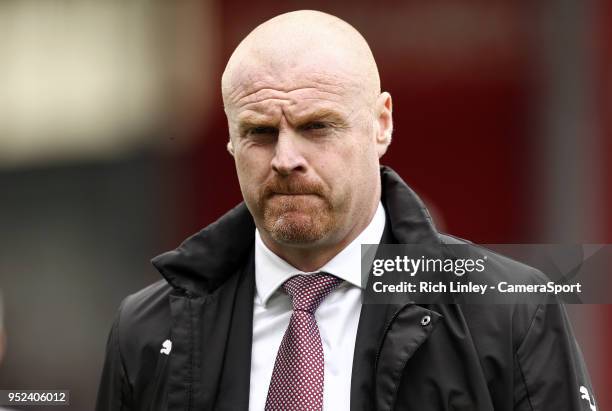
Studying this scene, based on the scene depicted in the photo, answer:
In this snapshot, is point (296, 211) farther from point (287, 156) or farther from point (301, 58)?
point (301, 58)

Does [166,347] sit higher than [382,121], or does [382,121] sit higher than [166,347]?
[382,121]

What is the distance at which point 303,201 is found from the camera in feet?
7.52

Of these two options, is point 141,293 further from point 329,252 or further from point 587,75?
point 587,75

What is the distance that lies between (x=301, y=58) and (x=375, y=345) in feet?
2.22

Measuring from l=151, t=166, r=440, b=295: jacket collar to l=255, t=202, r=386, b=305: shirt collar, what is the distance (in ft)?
0.15

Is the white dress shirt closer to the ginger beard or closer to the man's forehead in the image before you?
the ginger beard

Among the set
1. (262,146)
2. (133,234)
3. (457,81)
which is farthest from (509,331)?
(133,234)

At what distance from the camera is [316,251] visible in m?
2.43

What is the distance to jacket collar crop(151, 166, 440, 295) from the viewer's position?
2459 mm

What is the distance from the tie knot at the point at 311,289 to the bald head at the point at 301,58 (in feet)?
1.43

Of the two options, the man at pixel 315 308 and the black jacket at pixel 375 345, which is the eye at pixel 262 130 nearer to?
the man at pixel 315 308

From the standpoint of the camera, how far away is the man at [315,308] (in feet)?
7.34

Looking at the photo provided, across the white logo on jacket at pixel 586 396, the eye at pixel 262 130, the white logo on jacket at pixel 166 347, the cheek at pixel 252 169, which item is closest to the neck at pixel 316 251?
the cheek at pixel 252 169

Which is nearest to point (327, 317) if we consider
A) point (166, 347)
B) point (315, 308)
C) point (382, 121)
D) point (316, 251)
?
point (315, 308)
